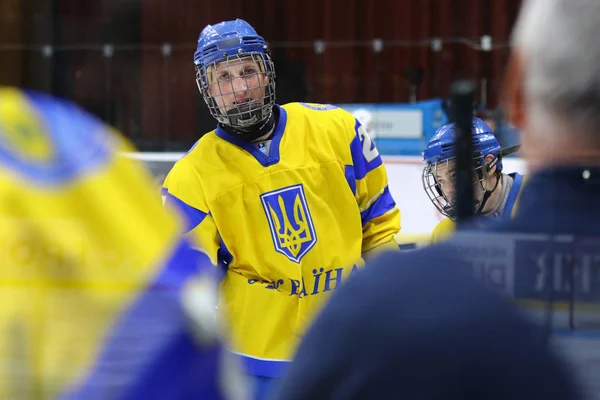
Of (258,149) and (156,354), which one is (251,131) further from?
(156,354)

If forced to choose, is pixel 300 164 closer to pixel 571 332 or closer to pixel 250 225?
pixel 250 225

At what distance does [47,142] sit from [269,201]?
5.32 ft

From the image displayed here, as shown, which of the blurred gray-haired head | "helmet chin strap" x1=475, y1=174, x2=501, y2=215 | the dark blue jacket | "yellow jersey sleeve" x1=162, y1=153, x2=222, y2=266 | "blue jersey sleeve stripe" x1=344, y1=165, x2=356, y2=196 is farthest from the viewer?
"helmet chin strap" x1=475, y1=174, x2=501, y2=215

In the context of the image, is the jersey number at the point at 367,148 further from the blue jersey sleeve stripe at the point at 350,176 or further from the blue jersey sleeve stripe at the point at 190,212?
the blue jersey sleeve stripe at the point at 190,212

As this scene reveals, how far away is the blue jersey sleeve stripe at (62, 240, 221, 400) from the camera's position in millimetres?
847

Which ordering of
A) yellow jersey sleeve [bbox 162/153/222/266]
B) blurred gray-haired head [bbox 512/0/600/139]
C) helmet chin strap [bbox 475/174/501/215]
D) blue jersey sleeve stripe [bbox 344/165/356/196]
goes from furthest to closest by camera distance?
helmet chin strap [bbox 475/174/501/215] < blue jersey sleeve stripe [bbox 344/165/356/196] < yellow jersey sleeve [bbox 162/153/222/266] < blurred gray-haired head [bbox 512/0/600/139]

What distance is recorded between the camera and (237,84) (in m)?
2.54

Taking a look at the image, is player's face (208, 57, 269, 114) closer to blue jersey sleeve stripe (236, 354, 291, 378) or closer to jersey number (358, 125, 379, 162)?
jersey number (358, 125, 379, 162)

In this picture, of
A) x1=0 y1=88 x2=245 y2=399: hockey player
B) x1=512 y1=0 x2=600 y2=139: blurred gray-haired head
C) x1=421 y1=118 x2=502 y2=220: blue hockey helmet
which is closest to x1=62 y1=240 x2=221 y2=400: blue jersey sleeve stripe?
x1=0 y1=88 x2=245 y2=399: hockey player

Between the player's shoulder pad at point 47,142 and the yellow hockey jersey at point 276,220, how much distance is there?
1.53 metres

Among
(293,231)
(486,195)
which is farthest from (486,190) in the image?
(293,231)

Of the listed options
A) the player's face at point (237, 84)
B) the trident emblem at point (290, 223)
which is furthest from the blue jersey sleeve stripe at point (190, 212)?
the player's face at point (237, 84)

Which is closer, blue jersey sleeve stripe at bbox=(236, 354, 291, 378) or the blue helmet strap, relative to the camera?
blue jersey sleeve stripe at bbox=(236, 354, 291, 378)

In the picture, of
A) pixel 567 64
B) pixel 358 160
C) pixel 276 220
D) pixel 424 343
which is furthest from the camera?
pixel 358 160
